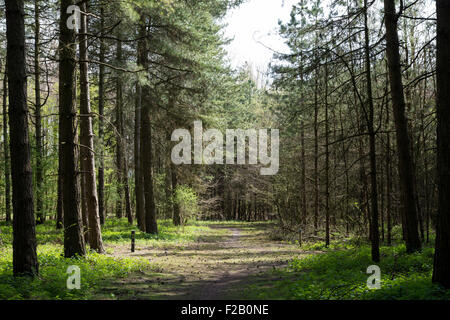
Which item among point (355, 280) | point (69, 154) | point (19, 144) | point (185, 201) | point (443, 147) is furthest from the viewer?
point (185, 201)

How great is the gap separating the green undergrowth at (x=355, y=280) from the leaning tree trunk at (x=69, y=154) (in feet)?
16.4

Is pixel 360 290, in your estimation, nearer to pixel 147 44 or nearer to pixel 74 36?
pixel 74 36

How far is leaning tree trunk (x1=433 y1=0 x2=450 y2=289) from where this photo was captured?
5.23 metres

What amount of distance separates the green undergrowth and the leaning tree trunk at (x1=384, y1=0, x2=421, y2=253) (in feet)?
2.12

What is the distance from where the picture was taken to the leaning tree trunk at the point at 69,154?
372 inches

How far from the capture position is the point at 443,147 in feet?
17.3

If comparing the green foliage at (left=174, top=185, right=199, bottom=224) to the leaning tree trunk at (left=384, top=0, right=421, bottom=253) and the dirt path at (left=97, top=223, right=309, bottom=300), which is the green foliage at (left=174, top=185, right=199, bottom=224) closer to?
the dirt path at (left=97, top=223, right=309, bottom=300)

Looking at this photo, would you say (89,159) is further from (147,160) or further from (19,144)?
(147,160)

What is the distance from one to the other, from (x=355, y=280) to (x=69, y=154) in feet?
25.2

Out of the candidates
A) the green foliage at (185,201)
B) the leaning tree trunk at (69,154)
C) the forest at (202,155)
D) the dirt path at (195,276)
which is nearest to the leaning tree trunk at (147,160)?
the forest at (202,155)

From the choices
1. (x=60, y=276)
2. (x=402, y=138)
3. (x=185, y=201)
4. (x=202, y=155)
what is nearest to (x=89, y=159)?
(x=60, y=276)
